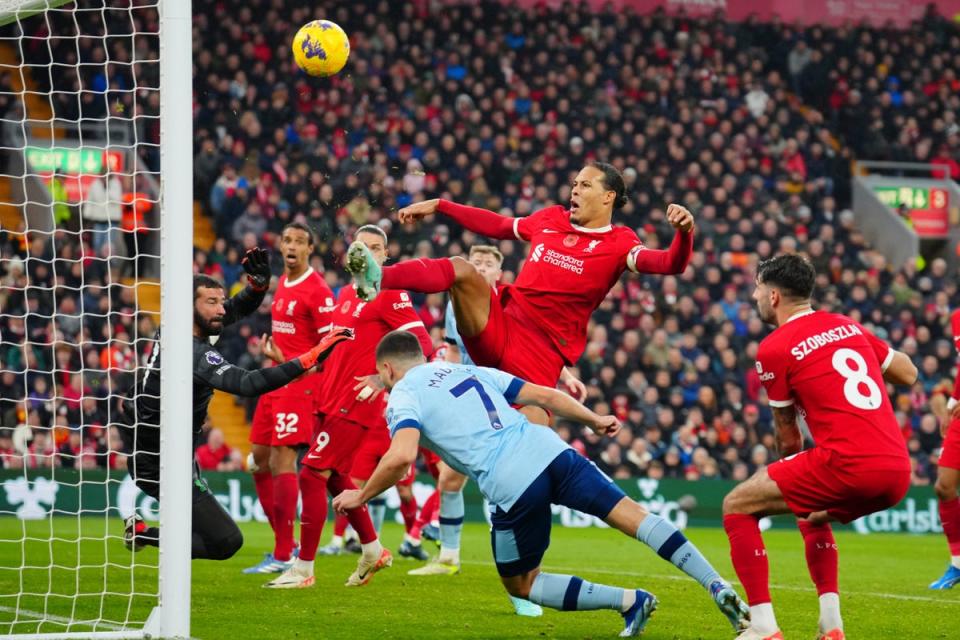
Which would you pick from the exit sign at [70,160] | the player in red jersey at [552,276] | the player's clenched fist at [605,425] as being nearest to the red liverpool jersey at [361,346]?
the player in red jersey at [552,276]

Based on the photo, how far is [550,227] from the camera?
28.0ft

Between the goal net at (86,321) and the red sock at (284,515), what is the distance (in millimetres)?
999

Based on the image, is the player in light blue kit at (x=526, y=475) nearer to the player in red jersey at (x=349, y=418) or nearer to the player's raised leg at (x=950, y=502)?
the player in red jersey at (x=349, y=418)

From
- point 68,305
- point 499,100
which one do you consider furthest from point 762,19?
point 68,305

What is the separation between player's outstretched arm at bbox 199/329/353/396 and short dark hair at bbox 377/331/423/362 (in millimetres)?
629

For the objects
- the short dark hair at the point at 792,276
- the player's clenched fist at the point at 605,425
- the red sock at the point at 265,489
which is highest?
the short dark hair at the point at 792,276

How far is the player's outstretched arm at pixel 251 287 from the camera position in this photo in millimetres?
8580

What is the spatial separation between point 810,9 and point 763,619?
24027 millimetres

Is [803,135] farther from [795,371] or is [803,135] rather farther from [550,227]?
[795,371]

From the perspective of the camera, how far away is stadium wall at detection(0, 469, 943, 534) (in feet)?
51.3

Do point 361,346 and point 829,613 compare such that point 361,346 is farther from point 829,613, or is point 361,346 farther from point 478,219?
point 829,613

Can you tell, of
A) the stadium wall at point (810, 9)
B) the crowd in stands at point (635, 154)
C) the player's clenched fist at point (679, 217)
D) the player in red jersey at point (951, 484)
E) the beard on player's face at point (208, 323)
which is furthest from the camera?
the stadium wall at point (810, 9)

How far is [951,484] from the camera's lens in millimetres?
10758

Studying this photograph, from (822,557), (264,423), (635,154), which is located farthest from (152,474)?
(635,154)
